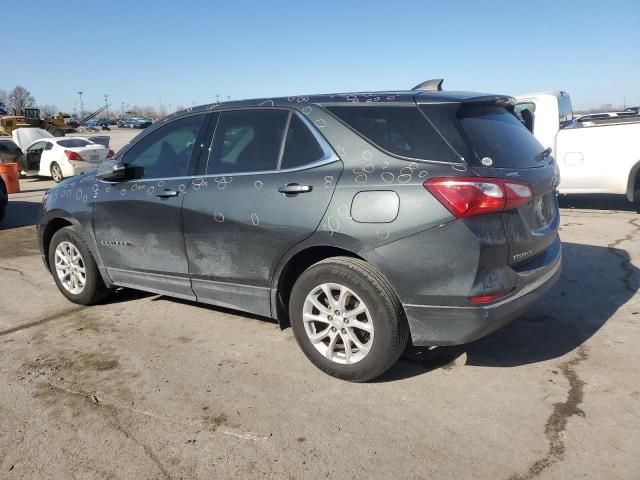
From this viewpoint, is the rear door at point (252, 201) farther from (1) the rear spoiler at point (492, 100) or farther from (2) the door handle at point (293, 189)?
(1) the rear spoiler at point (492, 100)

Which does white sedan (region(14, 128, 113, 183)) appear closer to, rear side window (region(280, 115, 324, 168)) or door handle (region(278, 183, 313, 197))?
rear side window (region(280, 115, 324, 168))

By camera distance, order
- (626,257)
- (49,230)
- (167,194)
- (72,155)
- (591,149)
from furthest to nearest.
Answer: (72,155) → (591,149) → (626,257) → (49,230) → (167,194)

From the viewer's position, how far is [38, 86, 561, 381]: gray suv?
9.56ft

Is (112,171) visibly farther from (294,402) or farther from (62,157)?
(62,157)

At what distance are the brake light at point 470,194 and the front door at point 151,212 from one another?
6.35 ft

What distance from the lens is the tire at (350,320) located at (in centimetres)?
307

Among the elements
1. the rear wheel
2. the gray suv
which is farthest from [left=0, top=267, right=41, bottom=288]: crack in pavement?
the rear wheel

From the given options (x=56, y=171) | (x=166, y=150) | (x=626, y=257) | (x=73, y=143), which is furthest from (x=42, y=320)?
(x=73, y=143)

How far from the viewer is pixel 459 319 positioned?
294 cm

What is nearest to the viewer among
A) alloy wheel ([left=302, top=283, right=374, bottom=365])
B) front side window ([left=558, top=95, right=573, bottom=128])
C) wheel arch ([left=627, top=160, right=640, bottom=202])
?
alloy wheel ([left=302, top=283, right=374, bottom=365])

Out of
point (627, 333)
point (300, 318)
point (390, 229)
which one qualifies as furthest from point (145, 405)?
point (627, 333)

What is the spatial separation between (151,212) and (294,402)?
1.95 m

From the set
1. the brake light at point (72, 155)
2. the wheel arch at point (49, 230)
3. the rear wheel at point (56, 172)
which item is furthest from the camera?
the rear wheel at point (56, 172)

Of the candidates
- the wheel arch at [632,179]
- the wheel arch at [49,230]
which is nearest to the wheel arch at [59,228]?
the wheel arch at [49,230]
